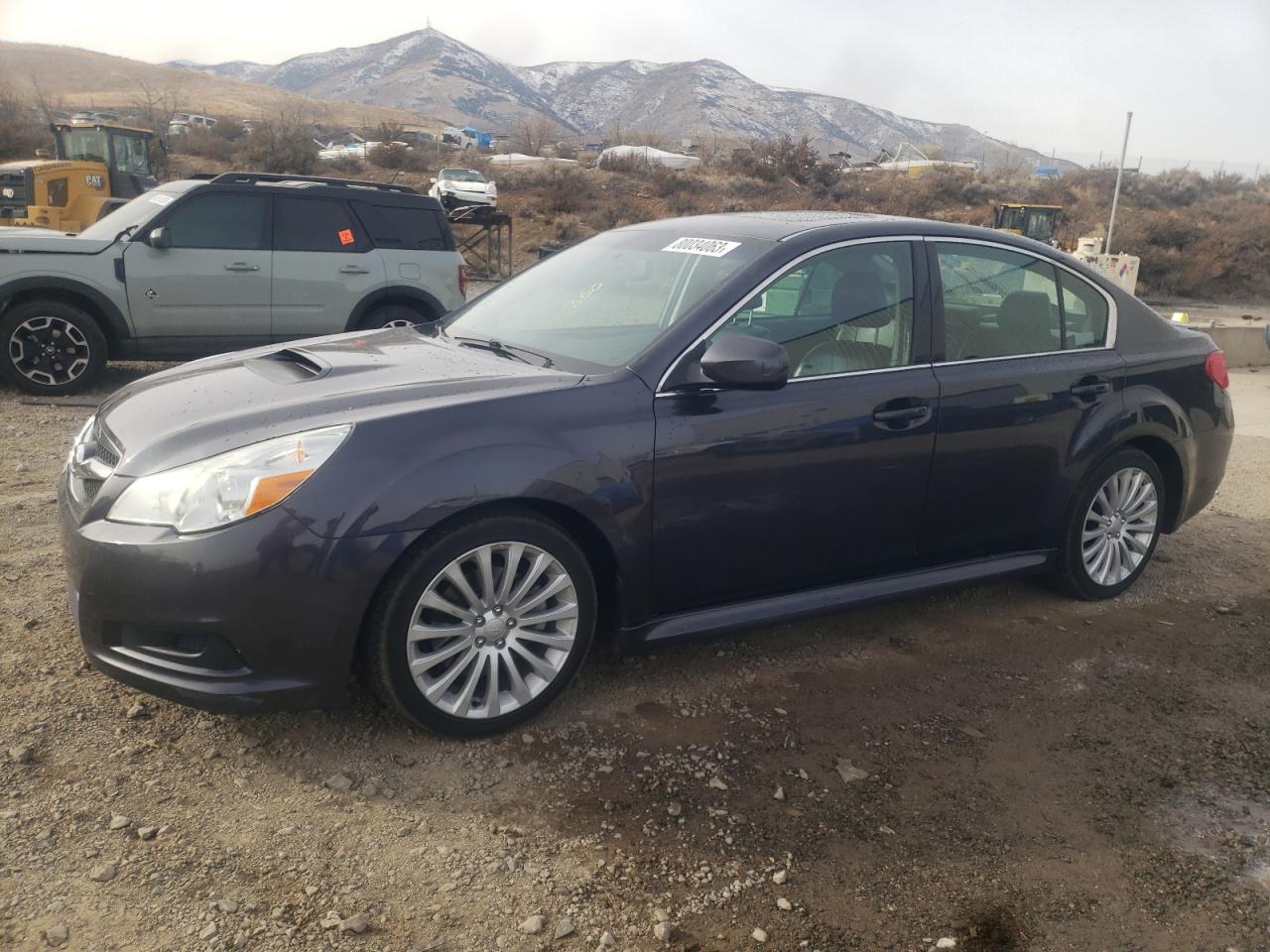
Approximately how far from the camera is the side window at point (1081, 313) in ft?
15.1

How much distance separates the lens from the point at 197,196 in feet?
29.3

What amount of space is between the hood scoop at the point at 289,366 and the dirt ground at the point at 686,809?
115cm

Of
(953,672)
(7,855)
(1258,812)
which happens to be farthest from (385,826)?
(1258,812)

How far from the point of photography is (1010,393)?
4.27m

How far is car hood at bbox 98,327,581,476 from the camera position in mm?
3135

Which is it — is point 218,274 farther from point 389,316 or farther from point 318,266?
point 389,316

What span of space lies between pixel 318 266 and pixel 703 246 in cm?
613

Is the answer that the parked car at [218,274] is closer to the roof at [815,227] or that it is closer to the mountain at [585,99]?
the roof at [815,227]

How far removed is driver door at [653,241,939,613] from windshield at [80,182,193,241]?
6.95 meters

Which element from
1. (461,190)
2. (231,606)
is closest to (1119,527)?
(231,606)

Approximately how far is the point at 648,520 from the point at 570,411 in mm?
453

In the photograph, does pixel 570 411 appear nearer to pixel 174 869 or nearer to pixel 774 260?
pixel 774 260

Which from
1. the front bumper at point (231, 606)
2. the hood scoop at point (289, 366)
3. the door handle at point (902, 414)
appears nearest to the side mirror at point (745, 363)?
the door handle at point (902, 414)

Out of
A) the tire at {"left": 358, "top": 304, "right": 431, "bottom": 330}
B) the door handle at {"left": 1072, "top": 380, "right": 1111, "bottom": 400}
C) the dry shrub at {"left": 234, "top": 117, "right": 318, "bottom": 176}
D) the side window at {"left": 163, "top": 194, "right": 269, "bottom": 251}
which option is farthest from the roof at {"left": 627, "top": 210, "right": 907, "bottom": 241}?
the dry shrub at {"left": 234, "top": 117, "right": 318, "bottom": 176}
